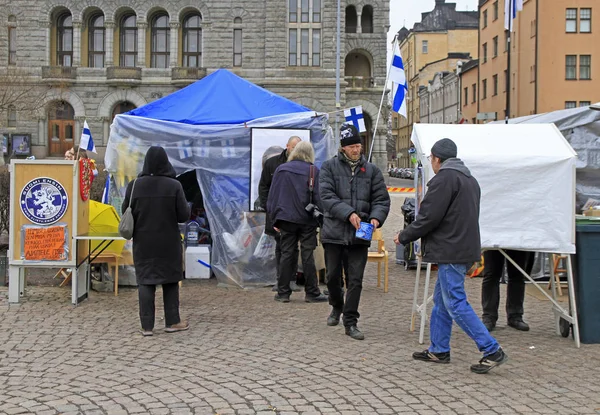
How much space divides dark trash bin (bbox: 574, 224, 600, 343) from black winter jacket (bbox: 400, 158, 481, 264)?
161 cm

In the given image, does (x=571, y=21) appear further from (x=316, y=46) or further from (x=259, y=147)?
(x=259, y=147)

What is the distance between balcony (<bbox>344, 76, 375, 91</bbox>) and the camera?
55656mm

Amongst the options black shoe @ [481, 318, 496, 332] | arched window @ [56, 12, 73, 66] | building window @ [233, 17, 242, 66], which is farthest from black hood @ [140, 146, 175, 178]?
arched window @ [56, 12, 73, 66]

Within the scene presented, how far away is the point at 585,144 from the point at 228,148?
19.4 ft

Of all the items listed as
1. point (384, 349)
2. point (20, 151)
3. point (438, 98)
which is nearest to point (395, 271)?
point (384, 349)

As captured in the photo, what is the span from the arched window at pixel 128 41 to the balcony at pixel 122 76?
1948mm

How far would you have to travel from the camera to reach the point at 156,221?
25.1 feet

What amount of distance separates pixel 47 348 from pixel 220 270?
4220 millimetres

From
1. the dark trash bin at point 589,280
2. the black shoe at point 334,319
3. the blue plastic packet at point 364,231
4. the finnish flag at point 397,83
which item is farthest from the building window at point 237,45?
the dark trash bin at point 589,280

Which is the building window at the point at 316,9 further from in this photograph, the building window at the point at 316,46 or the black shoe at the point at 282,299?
the black shoe at the point at 282,299

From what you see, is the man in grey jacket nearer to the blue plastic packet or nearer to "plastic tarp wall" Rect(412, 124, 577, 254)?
the blue plastic packet

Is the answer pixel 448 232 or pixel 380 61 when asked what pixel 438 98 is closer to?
pixel 380 61

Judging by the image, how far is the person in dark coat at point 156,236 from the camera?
760 cm

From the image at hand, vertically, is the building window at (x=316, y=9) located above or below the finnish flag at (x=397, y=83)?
above
